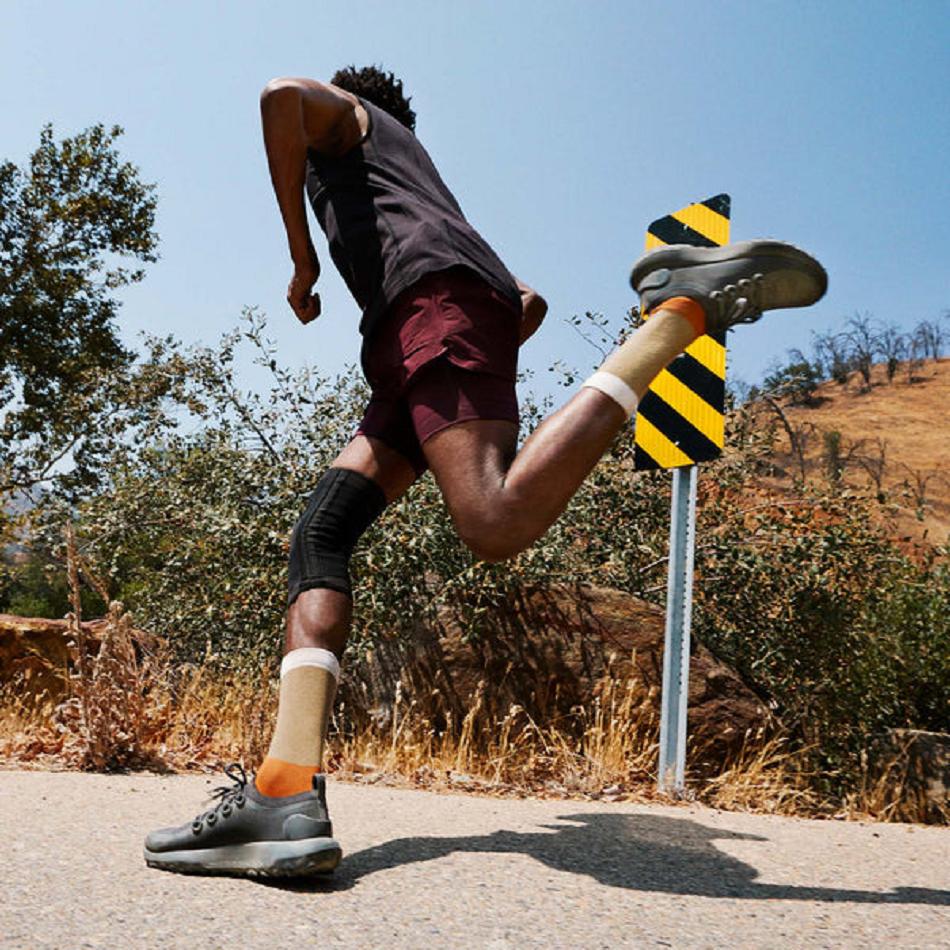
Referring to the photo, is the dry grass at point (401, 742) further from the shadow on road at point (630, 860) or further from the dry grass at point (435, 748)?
the shadow on road at point (630, 860)

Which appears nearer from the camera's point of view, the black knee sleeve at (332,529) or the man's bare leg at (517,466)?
the man's bare leg at (517,466)

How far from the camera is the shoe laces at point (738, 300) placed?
2461 mm

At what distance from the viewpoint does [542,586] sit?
16.9 feet

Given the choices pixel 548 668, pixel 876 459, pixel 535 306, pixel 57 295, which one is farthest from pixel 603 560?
pixel 876 459

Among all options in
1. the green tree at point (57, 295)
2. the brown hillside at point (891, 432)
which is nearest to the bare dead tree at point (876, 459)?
the brown hillside at point (891, 432)

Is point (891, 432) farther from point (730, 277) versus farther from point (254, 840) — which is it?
point (254, 840)

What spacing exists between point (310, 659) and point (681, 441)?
95.6 inches

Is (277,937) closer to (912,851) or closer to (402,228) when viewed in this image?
(402,228)

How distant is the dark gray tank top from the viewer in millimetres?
2406

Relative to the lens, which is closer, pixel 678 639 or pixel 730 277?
pixel 730 277

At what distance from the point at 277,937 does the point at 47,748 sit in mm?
2909

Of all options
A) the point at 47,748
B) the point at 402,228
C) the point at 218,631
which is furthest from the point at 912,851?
the point at 218,631

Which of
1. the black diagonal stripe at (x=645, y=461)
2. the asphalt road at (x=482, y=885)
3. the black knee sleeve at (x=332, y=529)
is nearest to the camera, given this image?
the asphalt road at (x=482, y=885)

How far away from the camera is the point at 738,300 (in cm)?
248
